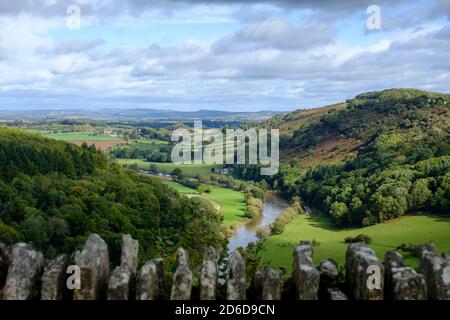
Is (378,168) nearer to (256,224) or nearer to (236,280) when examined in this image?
(256,224)

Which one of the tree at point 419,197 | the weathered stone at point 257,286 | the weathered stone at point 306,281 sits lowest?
the tree at point 419,197

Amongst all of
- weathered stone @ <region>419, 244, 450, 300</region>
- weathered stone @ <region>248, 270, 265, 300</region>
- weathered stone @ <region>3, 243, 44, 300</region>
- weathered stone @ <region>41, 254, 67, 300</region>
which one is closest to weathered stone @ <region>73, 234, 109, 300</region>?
weathered stone @ <region>41, 254, 67, 300</region>

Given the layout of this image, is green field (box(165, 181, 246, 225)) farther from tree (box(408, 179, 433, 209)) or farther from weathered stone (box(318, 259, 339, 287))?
weathered stone (box(318, 259, 339, 287))

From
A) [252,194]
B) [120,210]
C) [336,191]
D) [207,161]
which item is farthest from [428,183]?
[207,161]

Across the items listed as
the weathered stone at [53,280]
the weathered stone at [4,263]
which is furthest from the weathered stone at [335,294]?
the weathered stone at [4,263]

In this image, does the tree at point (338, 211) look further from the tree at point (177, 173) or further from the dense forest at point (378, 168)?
the tree at point (177, 173)

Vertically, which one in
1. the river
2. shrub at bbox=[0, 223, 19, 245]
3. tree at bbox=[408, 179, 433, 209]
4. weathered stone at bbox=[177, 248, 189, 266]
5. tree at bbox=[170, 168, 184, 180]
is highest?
weathered stone at bbox=[177, 248, 189, 266]

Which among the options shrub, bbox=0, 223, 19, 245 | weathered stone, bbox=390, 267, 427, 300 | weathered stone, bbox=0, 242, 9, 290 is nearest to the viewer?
weathered stone, bbox=390, 267, 427, 300
